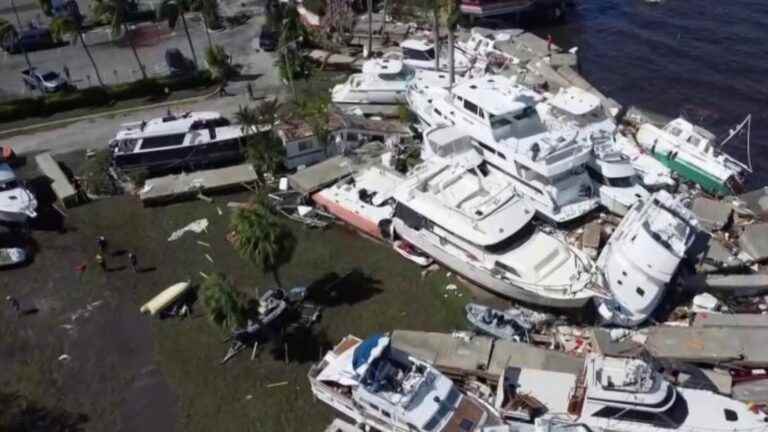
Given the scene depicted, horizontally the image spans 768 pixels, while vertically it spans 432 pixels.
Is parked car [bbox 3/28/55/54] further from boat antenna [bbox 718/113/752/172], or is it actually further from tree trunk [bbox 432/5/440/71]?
boat antenna [bbox 718/113/752/172]

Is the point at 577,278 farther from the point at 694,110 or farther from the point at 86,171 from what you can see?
the point at 86,171

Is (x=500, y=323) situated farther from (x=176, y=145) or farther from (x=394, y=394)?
(x=176, y=145)

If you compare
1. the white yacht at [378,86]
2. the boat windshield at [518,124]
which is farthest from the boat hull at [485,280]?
the white yacht at [378,86]

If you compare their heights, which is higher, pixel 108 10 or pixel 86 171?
pixel 108 10

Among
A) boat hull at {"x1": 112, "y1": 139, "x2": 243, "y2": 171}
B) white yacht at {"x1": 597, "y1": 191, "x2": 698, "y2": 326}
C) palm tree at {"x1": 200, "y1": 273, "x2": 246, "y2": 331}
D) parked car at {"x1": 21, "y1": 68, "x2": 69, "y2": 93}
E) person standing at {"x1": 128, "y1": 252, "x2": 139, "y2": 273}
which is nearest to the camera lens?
palm tree at {"x1": 200, "y1": 273, "x2": 246, "y2": 331}

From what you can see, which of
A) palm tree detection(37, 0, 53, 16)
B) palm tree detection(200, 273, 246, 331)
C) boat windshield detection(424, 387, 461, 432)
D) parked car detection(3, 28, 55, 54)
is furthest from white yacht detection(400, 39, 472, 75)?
palm tree detection(37, 0, 53, 16)

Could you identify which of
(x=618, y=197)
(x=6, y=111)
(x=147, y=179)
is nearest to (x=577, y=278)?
(x=618, y=197)

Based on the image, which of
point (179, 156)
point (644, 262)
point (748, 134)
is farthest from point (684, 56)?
point (179, 156)

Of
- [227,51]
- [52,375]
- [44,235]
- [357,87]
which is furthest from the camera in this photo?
[227,51]
